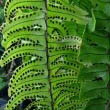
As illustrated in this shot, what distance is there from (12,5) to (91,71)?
17.5 inches

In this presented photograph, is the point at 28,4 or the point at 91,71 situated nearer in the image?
the point at 28,4

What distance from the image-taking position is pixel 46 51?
153cm

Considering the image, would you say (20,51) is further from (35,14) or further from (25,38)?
(35,14)

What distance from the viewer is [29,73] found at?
160 centimetres

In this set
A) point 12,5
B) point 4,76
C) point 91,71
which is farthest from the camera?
point 4,76

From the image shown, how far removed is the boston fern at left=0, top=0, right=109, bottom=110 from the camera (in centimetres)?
143

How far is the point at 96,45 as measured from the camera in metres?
1.62

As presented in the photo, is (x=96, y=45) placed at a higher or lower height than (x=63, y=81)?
higher

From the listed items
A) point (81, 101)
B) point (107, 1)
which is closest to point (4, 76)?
point (81, 101)

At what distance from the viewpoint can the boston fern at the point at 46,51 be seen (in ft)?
4.70

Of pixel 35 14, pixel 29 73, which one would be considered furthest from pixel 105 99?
pixel 35 14

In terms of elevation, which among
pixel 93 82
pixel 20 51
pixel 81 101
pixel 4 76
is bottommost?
pixel 4 76

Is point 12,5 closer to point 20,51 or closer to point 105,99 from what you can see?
point 20,51

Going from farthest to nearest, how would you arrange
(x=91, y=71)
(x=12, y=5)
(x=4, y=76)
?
(x=4, y=76)
(x=91, y=71)
(x=12, y=5)
